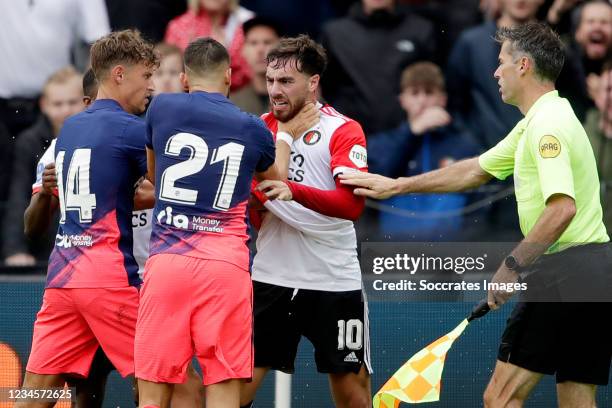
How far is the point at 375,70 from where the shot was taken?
8.19 meters

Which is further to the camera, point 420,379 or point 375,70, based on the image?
point 375,70

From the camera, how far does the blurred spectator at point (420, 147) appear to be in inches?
318

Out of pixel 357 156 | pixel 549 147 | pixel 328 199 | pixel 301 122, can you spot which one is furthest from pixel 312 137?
pixel 549 147

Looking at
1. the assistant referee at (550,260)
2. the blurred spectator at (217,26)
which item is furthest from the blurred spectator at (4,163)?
the assistant referee at (550,260)

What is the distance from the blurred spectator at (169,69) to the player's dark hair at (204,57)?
2.67 metres

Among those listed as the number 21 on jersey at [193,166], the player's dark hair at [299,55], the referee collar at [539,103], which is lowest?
the number 21 on jersey at [193,166]

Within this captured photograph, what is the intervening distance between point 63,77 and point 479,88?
2.96m

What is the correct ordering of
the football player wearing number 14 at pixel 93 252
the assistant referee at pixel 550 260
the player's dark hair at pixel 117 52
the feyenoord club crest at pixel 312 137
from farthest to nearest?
the feyenoord club crest at pixel 312 137, the player's dark hair at pixel 117 52, the football player wearing number 14 at pixel 93 252, the assistant referee at pixel 550 260

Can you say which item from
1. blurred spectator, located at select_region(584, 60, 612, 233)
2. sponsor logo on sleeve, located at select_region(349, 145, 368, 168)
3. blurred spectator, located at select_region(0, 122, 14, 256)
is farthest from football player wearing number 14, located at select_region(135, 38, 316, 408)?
blurred spectator, located at select_region(584, 60, 612, 233)

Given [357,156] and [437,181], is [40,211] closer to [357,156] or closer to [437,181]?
[357,156]

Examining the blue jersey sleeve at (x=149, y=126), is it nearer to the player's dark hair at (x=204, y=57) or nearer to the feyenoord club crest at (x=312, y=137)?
the player's dark hair at (x=204, y=57)

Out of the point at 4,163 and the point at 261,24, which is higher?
the point at 261,24

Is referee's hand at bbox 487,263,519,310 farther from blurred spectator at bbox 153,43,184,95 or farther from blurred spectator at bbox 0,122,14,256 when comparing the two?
blurred spectator at bbox 0,122,14,256

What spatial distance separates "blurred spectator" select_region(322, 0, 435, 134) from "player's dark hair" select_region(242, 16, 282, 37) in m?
0.35
